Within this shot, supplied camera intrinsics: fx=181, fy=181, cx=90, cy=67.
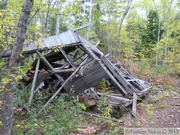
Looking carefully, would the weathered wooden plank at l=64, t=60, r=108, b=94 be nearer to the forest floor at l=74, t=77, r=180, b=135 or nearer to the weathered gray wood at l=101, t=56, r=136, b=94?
the weathered gray wood at l=101, t=56, r=136, b=94

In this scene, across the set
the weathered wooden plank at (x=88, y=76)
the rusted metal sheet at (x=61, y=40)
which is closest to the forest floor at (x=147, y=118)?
the weathered wooden plank at (x=88, y=76)

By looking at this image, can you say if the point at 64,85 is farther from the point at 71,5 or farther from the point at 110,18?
the point at 110,18

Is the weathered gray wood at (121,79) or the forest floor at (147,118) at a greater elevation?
the weathered gray wood at (121,79)

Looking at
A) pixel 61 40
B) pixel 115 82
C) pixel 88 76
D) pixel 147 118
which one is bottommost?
pixel 147 118

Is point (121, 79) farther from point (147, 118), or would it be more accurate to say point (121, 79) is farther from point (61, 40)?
point (61, 40)

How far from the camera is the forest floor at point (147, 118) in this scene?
5.59 meters

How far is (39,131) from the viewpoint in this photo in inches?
187

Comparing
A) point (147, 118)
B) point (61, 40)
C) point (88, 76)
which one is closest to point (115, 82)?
point (88, 76)

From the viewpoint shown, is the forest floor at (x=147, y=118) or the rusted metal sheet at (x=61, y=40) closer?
the forest floor at (x=147, y=118)

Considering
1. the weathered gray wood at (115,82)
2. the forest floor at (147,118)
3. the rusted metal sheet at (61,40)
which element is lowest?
the forest floor at (147,118)

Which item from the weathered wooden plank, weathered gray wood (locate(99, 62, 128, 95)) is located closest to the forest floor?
weathered gray wood (locate(99, 62, 128, 95))

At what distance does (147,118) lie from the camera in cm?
702

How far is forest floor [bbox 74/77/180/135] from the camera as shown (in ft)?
18.3

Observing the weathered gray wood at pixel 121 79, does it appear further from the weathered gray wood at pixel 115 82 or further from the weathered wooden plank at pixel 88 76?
the weathered wooden plank at pixel 88 76
